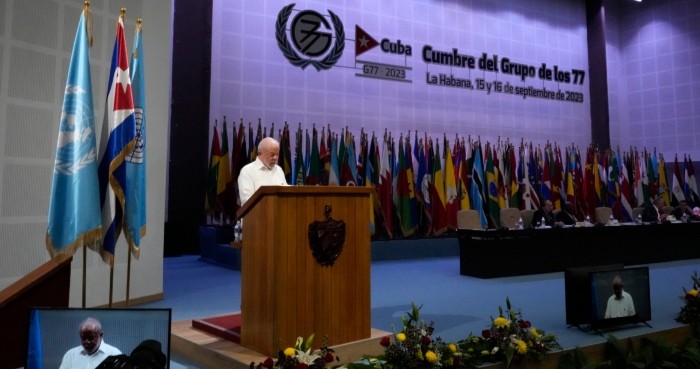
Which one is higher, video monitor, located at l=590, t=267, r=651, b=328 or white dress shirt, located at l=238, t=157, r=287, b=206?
white dress shirt, located at l=238, t=157, r=287, b=206

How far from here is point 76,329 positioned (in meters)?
2.14

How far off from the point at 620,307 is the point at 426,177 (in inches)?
261

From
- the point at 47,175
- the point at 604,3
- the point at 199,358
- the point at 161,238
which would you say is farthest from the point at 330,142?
the point at 604,3

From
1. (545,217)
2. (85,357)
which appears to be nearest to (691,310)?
(545,217)

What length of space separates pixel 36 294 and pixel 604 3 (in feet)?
55.1

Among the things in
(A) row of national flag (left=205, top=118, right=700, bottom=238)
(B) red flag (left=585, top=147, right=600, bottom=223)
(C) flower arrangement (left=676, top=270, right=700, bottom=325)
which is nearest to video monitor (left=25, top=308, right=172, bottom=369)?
(C) flower arrangement (left=676, top=270, right=700, bottom=325)

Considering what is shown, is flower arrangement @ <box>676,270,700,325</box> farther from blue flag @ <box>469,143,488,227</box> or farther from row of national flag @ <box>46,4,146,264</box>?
blue flag @ <box>469,143,488,227</box>

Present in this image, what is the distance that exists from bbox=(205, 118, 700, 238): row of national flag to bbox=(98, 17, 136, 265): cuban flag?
5.49 metres

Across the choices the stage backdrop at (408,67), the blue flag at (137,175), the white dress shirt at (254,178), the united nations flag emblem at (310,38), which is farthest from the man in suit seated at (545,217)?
the blue flag at (137,175)

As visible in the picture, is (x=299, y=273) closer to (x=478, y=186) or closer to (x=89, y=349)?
(x=89, y=349)

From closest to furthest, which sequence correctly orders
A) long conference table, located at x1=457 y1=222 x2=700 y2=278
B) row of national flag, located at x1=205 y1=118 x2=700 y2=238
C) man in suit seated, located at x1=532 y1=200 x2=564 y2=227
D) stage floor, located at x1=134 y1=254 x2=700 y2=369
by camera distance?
stage floor, located at x1=134 y1=254 x2=700 y2=369
long conference table, located at x1=457 y1=222 x2=700 y2=278
man in suit seated, located at x1=532 y1=200 x2=564 y2=227
row of national flag, located at x1=205 y1=118 x2=700 y2=238

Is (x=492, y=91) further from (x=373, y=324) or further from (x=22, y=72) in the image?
(x=22, y=72)

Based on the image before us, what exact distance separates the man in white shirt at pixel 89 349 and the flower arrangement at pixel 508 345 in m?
2.00

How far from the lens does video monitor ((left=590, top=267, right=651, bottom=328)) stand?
154 inches
